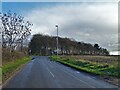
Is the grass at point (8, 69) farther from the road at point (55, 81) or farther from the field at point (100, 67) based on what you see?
the field at point (100, 67)

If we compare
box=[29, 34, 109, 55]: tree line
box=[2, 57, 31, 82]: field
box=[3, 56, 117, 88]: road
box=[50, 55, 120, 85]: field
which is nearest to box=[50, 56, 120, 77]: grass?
box=[50, 55, 120, 85]: field

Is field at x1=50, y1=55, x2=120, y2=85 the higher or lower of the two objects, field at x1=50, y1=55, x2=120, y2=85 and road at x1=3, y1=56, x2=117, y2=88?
the higher

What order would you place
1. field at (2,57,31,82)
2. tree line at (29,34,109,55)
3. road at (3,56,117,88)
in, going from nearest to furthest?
road at (3,56,117,88) → field at (2,57,31,82) → tree line at (29,34,109,55)

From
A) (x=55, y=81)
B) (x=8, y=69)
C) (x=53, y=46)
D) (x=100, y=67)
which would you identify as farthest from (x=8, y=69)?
(x=53, y=46)

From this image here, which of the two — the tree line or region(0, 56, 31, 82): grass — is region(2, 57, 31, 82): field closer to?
region(0, 56, 31, 82): grass

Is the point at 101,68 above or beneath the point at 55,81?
above

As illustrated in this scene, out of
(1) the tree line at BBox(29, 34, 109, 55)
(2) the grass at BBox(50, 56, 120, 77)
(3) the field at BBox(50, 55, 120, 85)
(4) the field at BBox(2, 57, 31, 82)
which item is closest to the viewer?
(4) the field at BBox(2, 57, 31, 82)

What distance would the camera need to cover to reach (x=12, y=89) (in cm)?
1620

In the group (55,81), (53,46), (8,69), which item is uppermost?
(53,46)

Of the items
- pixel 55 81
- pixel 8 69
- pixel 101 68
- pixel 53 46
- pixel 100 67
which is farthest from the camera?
pixel 53 46

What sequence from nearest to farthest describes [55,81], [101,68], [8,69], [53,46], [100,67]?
[55,81] → [8,69] → [101,68] → [100,67] → [53,46]

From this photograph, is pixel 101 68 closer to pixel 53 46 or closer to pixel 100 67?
pixel 100 67

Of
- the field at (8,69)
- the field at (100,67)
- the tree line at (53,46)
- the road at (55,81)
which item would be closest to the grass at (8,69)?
the field at (8,69)

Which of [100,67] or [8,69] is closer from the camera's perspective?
[8,69]
